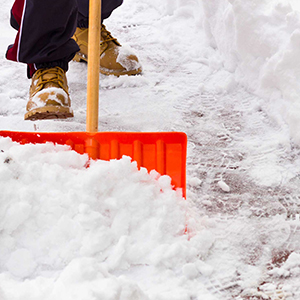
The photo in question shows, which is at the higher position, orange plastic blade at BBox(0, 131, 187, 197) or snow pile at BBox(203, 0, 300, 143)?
snow pile at BBox(203, 0, 300, 143)

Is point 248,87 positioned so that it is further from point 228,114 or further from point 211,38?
point 211,38

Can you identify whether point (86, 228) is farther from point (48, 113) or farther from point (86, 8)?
point (86, 8)

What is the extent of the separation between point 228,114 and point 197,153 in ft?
1.27

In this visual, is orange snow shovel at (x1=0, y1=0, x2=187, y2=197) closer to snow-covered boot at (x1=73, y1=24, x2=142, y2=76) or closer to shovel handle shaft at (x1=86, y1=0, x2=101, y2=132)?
shovel handle shaft at (x1=86, y1=0, x2=101, y2=132)

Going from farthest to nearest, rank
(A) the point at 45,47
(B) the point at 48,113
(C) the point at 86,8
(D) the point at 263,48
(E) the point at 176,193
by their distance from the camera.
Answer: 1. (C) the point at 86,8
2. (D) the point at 263,48
3. (A) the point at 45,47
4. (B) the point at 48,113
5. (E) the point at 176,193

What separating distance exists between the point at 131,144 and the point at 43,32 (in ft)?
2.59

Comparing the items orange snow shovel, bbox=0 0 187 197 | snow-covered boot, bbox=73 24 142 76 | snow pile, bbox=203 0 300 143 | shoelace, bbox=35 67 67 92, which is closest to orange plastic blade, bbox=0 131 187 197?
orange snow shovel, bbox=0 0 187 197

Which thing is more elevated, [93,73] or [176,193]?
[93,73]

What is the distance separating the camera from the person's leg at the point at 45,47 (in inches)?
63.5

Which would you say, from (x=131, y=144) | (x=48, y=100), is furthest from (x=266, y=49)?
(x=48, y=100)

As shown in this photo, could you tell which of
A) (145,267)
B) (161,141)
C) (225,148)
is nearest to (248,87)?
(225,148)

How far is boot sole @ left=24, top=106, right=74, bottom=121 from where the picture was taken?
1.60 metres

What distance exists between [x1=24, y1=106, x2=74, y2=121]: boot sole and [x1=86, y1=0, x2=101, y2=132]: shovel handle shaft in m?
0.30

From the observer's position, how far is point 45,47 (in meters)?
1.71
